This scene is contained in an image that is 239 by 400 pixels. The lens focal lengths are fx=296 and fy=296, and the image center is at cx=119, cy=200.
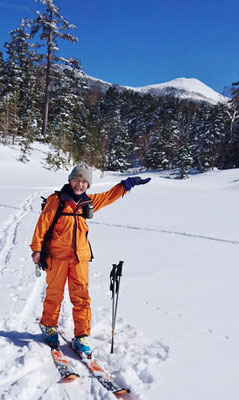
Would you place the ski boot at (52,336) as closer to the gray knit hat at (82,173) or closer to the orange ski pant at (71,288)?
the orange ski pant at (71,288)

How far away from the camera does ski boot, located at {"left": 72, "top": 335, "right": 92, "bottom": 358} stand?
288 cm

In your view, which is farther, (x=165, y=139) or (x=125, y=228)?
(x=165, y=139)

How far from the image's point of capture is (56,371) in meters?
2.63

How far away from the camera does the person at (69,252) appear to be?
2941mm

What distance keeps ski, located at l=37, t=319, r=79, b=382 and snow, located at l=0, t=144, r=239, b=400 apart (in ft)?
0.19

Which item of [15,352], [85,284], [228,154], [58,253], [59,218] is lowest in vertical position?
[15,352]

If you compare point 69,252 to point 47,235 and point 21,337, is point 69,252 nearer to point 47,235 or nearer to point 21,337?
point 47,235

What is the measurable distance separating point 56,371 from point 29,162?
24.6 meters

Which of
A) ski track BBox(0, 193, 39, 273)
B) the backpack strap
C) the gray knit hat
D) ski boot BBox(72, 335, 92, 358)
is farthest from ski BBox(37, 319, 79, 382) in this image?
ski track BBox(0, 193, 39, 273)

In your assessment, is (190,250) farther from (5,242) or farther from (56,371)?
(56,371)

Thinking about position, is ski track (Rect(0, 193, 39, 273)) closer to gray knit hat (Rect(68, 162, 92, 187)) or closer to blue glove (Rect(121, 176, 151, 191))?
gray knit hat (Rect(68, 162, 92, 187))

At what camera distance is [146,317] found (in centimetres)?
369

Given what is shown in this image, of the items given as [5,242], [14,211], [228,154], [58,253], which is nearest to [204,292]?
[58,253]

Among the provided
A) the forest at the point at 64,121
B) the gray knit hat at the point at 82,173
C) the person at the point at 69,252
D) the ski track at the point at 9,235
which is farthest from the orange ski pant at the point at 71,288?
the forest at the point at 64,121
